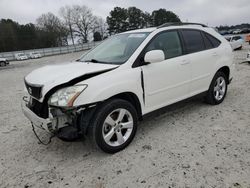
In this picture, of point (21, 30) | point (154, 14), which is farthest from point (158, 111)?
point (154, 14)

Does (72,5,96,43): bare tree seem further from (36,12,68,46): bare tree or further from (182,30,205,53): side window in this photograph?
(182,30,205,53): side window

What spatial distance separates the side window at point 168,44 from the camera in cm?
344

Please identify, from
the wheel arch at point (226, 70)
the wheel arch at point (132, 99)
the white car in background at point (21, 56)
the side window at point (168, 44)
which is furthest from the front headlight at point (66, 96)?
the white car in background at point (21, 56)

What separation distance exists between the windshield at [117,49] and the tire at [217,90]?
1940 mm

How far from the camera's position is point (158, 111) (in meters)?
3.49

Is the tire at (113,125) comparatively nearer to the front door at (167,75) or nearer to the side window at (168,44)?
the front door at (167,75)

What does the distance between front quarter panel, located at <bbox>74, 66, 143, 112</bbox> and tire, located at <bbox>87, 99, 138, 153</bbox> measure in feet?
0.51

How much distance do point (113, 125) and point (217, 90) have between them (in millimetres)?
2767

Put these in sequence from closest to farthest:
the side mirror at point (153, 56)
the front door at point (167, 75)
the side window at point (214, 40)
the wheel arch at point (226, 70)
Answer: the side mirror at point (153, 56), the front door at point (167, 75), the side window at point (214, 40), the wheel arch at point (226, 70)

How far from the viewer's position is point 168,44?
3629 millimetres

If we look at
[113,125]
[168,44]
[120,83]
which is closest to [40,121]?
[113,125]

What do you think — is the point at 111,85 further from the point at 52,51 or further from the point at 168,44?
the point at 52,51

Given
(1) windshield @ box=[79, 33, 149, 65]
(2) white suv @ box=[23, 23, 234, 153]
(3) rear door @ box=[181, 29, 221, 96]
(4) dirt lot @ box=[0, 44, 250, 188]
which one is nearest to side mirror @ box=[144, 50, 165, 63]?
(2) white suv @ box=[23, 23, 234, 153]

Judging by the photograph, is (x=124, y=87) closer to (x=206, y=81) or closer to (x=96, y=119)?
(x=96, y=119)
